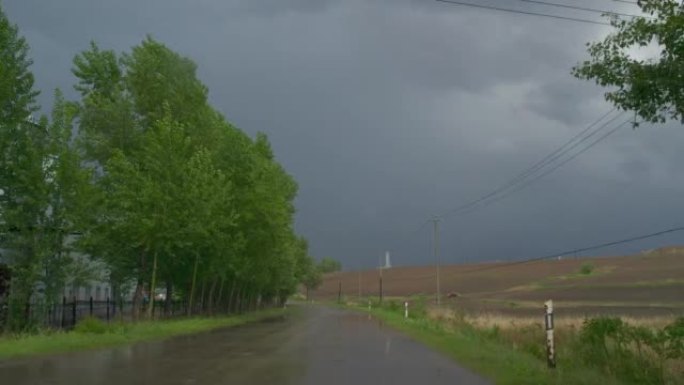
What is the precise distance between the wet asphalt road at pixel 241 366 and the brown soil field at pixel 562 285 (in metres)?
32.3

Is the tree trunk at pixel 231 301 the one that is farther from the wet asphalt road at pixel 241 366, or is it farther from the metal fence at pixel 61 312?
the wet asphalt road at pixel 241 366

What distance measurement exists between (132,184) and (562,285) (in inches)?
3087

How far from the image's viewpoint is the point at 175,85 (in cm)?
4350

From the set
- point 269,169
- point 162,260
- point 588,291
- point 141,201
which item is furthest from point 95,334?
point 588,291

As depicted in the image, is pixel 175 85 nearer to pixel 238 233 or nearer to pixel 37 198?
pixel 238 233

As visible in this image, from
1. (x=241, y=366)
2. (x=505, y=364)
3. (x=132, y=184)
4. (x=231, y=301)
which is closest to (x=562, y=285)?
(x=231, y=301)

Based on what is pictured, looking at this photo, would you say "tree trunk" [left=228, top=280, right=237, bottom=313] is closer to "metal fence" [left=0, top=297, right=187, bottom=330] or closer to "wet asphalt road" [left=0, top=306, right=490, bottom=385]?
"metal fence" [left=0, top=297, right=187, bottom=330]

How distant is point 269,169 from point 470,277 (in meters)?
91.1

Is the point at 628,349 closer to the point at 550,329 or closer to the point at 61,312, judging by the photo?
the point at 550,329

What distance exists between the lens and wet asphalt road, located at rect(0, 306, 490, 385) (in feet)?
48.7

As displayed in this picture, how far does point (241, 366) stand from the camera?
1744 cm

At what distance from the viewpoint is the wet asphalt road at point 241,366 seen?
1484 centimetres

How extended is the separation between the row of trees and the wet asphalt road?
6.98 meters

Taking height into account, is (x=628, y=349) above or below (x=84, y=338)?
above
